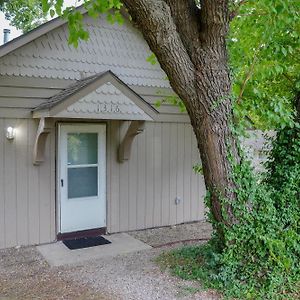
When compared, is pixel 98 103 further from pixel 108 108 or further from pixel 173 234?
pixel 173 234

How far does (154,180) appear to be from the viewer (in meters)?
6.92

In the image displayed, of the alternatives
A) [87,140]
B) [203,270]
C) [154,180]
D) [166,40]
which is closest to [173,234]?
[154,180]

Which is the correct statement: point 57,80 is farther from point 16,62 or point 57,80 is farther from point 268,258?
point 268,258

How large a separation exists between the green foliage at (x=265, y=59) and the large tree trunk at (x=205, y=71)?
1.02 feet

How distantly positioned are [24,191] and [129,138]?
1957mm

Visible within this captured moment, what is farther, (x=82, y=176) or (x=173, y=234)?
(x=173, y=234)

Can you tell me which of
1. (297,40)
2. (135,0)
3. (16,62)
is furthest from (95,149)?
(297,40)

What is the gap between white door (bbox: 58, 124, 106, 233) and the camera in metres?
5.95

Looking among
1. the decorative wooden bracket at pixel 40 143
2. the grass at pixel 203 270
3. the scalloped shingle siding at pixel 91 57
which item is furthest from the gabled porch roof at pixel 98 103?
the grass at pixel 203 270

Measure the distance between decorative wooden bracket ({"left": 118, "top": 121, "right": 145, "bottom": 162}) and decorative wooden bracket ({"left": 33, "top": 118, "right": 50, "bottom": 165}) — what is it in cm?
141

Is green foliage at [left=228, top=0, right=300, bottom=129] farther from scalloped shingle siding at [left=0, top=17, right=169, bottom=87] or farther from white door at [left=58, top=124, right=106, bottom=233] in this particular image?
white door at [left=58, top=124, right=106, bottom=233]

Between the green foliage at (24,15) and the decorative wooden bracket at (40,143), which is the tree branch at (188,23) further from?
the green foliage at (24,15)

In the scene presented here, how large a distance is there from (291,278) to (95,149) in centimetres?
370

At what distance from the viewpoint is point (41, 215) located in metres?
5.79
